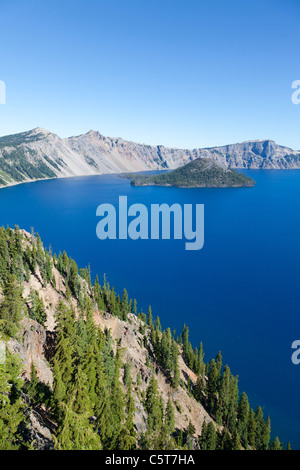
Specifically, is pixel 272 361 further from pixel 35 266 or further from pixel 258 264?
pixel 35 266

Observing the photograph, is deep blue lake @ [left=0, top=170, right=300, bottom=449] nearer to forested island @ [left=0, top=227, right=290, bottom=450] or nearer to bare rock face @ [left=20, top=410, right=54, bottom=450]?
forested island @ [left=0, top=227, right=290, bottom=450]

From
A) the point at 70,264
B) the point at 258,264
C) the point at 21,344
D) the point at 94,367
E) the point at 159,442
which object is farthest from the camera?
the point at 258,264

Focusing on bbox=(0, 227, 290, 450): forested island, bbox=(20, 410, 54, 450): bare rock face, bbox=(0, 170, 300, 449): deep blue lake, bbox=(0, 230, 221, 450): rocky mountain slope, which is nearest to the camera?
bbox=(20, 410, 54, 450): bare rock face

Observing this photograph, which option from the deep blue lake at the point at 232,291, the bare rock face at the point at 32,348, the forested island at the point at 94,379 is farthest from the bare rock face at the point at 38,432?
the deep blue lake at the point at 232,291

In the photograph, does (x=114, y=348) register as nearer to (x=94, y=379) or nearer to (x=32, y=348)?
(x=32, y=348)

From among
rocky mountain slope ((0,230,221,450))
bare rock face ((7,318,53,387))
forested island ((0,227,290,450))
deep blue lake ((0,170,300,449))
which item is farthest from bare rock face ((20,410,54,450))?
deep blue lake ((0,170,300,449))

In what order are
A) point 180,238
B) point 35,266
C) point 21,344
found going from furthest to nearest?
point 180,238
point 35,266
point 21,344

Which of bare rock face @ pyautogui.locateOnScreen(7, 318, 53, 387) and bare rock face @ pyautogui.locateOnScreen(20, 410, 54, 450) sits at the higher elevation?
bare rock face @ pyautogui.locateOnScreen(7, 318, 53, 387)

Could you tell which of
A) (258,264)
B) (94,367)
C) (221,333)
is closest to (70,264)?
Result: (94,367)
